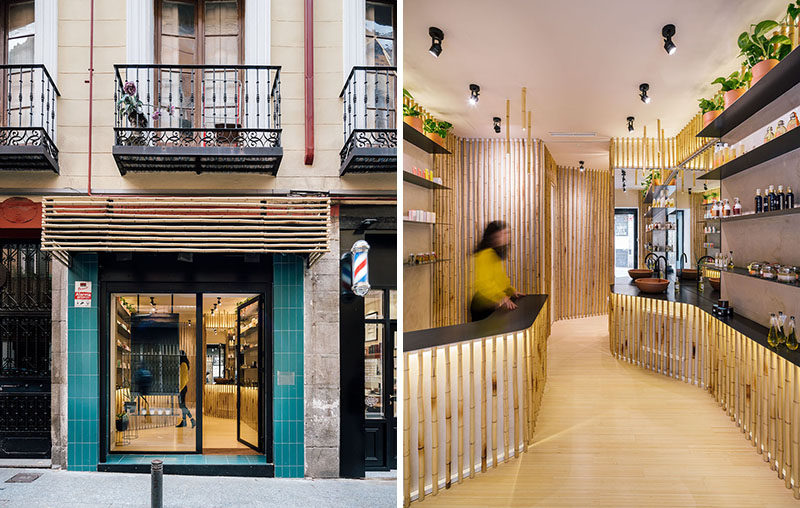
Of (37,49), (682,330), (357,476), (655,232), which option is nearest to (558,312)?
(655,232)

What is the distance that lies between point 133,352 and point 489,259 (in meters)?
2.65

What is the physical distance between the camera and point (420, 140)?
2895 mm

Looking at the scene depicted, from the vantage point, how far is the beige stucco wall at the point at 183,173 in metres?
3.31

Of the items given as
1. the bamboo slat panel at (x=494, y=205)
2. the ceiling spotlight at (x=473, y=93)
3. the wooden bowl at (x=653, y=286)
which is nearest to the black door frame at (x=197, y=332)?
the bamboo slat panel at (x=494, y=205)

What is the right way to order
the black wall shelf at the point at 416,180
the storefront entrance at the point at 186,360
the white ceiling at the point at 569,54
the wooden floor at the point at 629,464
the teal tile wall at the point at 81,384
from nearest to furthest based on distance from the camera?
1. the wooden floor at the point at 629,464
2. the white ceiling at the point at 569,54
3. the black wall shelf at the point at 416,180
4. the teal tile wall at the point at 81,384
5. the storefront entrance at the point at 186,360

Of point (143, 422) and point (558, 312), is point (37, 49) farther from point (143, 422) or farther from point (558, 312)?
point (558, 312)

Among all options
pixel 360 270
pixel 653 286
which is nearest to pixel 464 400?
pixel 360 270

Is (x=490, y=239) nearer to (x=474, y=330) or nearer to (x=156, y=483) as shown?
(x=474, y=330)

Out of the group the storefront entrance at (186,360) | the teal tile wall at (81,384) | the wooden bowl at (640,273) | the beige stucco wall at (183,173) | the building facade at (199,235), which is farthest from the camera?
the wooden bowl at (640,273)

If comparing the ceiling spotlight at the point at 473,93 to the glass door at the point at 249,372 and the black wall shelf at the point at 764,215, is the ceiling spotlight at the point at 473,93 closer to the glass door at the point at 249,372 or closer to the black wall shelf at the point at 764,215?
the black wall shelf at the point at 764,215

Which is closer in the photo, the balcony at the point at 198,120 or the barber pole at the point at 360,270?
the balcony at the point at 198,120

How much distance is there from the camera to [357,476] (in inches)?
139

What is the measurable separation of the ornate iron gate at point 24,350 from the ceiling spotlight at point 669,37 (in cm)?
408

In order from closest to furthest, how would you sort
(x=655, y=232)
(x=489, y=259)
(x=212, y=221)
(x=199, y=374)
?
1. (x=489, y=259)
2. (x=212, y=221)
3. (x=199, y=374)
4. (x=655, y=232)
